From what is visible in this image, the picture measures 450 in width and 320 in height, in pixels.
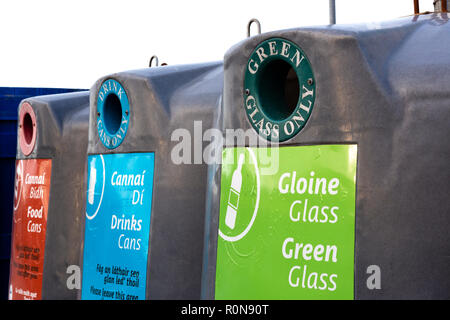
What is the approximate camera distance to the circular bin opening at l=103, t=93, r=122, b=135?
159 inches

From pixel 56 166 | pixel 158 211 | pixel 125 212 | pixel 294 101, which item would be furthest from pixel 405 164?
pixel 56 166

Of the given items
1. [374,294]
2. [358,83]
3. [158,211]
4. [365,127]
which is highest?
[358,83]

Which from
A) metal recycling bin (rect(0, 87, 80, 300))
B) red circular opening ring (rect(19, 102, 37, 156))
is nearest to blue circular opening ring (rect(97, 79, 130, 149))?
red circular opening ring (rect(19, 102, 37, 156))

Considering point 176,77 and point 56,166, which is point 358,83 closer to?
point 176,77

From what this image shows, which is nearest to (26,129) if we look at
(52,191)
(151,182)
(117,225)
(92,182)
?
(52,191)

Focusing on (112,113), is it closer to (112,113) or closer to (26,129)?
(112,113)

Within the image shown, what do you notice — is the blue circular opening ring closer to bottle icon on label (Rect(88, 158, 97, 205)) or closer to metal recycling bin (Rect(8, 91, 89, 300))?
bottle icon on label (Rect(88, 158, 97, 205))

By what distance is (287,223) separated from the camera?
9.35ft

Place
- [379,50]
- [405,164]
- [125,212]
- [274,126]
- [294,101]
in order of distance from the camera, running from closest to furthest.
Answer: [405,164] < [379,50] < [274,126] < [294,101] < [125,212]

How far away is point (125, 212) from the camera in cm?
386

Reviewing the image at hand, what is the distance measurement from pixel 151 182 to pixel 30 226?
5.73 ft

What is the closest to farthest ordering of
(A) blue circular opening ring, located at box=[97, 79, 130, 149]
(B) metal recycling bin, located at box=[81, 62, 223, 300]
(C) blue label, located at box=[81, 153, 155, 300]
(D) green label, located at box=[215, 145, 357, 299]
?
(D) green label, located at box=[215, 145, 357, 299], (B) metal recycling bin, located at box=[81, 62, 223, 300], (C) blue label, located at box=[81, 153, 155, 300], (A) blue circular opening ring, located at box=[97, 79, 130, 149]

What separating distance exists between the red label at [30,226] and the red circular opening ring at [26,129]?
0.33ft

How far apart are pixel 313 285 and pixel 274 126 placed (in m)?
0.66
